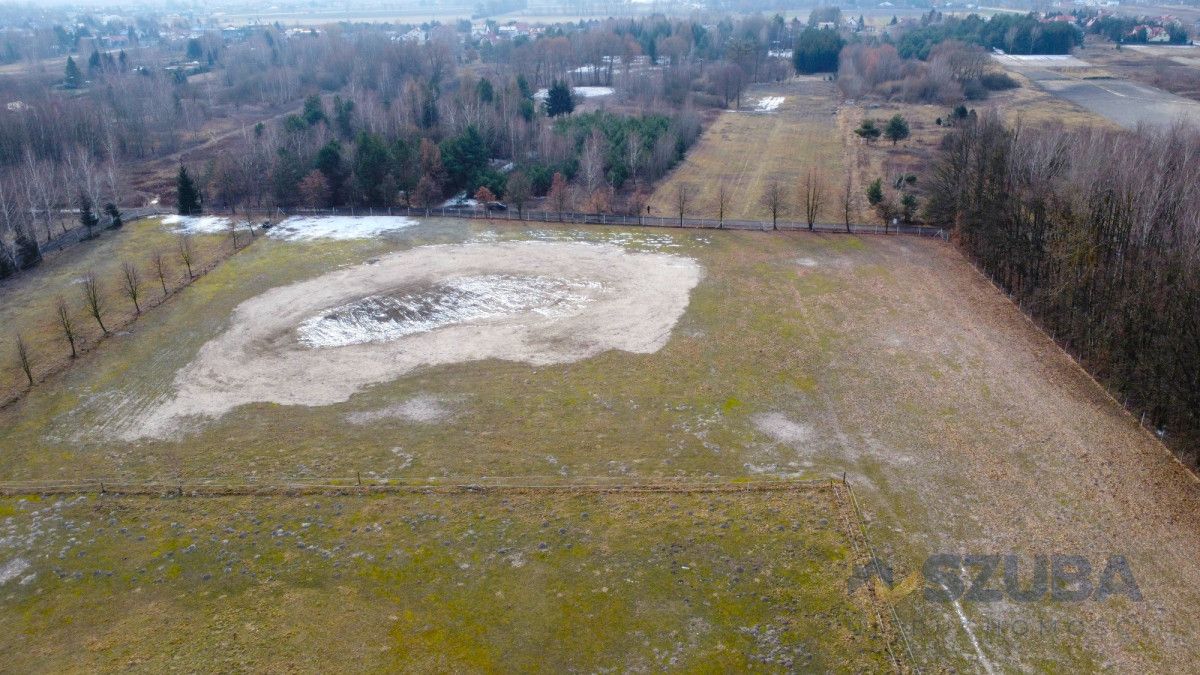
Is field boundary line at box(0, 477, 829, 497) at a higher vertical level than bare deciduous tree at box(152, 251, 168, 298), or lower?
lower

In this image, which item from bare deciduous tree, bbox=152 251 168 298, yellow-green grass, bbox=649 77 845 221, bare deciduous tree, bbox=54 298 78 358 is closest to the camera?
bare deciduous tree, bbox=54 298 78 358

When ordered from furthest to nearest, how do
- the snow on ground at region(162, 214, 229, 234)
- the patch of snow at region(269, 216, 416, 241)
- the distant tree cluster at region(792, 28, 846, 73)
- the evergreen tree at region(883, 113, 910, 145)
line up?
the distant tree cluster at region(792, 28, 846, 73) < the evergreen tree at region(883, 113, 910, 145) < the snow on ground at region(162, 214, 229, 234) < the patch of snow at region(269, 216, 416, 241)

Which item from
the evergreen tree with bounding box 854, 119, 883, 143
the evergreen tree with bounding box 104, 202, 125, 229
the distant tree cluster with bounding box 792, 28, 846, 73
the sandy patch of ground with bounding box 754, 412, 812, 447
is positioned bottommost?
the sandy patch of ground with bounding box 754, 412, 812, 447

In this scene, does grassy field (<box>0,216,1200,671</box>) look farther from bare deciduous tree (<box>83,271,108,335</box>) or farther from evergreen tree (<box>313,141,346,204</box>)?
evergreen tree (<box>313,141,346,204</box>)

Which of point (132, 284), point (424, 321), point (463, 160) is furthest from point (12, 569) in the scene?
point (463, 160)

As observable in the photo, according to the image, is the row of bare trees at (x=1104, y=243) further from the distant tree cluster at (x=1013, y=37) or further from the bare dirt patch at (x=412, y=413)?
the distant tree cluster at (x=1013, y=37)

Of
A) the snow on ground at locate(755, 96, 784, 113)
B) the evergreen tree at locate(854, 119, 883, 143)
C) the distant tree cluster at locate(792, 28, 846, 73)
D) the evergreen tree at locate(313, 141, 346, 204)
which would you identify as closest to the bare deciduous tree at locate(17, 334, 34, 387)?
the evergreen tree at locate(313, 141, 346, 204)

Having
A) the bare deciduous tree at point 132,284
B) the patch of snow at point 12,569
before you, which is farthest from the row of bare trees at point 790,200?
the patch of snow at point 12,569
